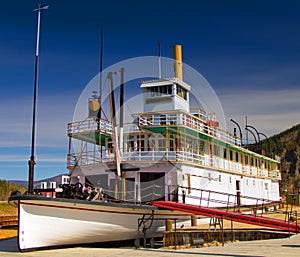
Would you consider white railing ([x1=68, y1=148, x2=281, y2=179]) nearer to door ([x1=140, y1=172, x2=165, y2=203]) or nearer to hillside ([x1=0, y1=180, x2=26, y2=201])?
door ([x1=140, y1=172, x2=165, y2=203])

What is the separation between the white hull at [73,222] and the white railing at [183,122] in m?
A: 5.57

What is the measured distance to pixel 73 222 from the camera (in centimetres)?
1389

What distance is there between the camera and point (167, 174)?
707 inches

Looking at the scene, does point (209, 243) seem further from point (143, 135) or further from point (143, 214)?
point (143, 135)

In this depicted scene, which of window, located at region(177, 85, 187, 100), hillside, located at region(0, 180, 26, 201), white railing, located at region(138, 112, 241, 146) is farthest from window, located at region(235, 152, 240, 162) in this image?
hillside, located at region(0, 180, 26, 201)

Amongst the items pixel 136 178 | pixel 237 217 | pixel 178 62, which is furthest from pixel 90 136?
pixel 178 62

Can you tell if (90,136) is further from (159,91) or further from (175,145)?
(159,91)

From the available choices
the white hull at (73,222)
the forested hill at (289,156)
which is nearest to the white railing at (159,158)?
the white hull at (73,222)

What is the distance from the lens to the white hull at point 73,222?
13141 mm

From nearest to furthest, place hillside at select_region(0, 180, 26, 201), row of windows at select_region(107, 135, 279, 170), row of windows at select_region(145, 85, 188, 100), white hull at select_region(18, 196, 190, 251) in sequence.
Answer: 1. white hull at select_region(18, 196, 190, 251)
2. row of windows at select_region(107, 135, 279, 170)
3. row of windows at select_region(145, 85, 188, 100)
4. hillside at select_region(0, 180, 26, 201)

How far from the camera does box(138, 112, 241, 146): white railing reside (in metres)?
20.0

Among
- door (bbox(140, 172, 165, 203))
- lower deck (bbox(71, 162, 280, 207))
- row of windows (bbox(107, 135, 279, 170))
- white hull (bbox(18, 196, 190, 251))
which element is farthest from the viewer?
row of windows (bbox(107, 135, 279, 170))

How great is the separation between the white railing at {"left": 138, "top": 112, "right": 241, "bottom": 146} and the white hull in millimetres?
5574

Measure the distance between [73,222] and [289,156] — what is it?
3750 inches
